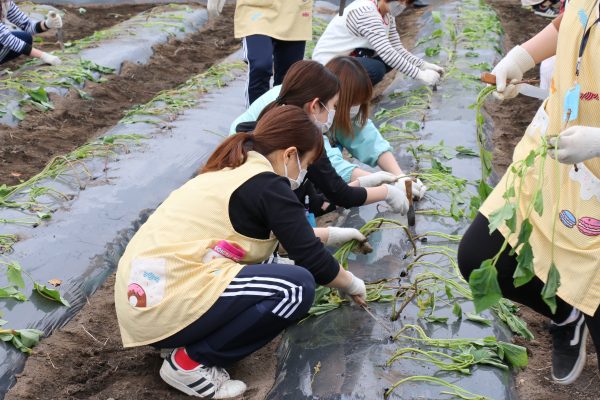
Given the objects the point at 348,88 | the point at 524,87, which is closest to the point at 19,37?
the point at 348,88

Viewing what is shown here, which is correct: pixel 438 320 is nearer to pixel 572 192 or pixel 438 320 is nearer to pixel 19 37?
pixel 572 192

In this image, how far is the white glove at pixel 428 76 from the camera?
591 cm

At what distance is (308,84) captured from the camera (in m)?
3.51

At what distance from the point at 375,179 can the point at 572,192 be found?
165 centimetres

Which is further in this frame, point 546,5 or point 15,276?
point 546,5

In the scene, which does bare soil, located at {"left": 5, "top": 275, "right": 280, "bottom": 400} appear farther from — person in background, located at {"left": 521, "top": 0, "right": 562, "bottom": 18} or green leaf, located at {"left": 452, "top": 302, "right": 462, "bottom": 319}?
person in background, located at {"left": 521, "top": 0, "right": 562, "bottom": 18}

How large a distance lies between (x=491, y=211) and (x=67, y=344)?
5.74 feet

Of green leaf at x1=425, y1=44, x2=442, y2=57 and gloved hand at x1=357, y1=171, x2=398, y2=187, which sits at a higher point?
gloved hand at x1=357, y1=171, x2=398, y2=187

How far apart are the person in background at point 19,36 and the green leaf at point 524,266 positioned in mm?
5606

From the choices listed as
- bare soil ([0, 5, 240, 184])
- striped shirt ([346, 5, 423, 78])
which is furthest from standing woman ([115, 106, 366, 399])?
striped shirt ([346, 5, 423, 78])

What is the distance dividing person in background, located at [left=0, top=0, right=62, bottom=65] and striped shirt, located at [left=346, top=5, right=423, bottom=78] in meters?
2.77

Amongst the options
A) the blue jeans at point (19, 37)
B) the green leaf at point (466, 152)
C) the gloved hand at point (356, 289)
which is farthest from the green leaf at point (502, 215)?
the blue jeans at point (19, 37)

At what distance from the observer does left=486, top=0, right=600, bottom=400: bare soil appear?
119 inches

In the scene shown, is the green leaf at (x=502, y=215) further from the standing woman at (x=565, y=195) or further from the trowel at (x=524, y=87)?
the trowel at (x=524, y=87)
